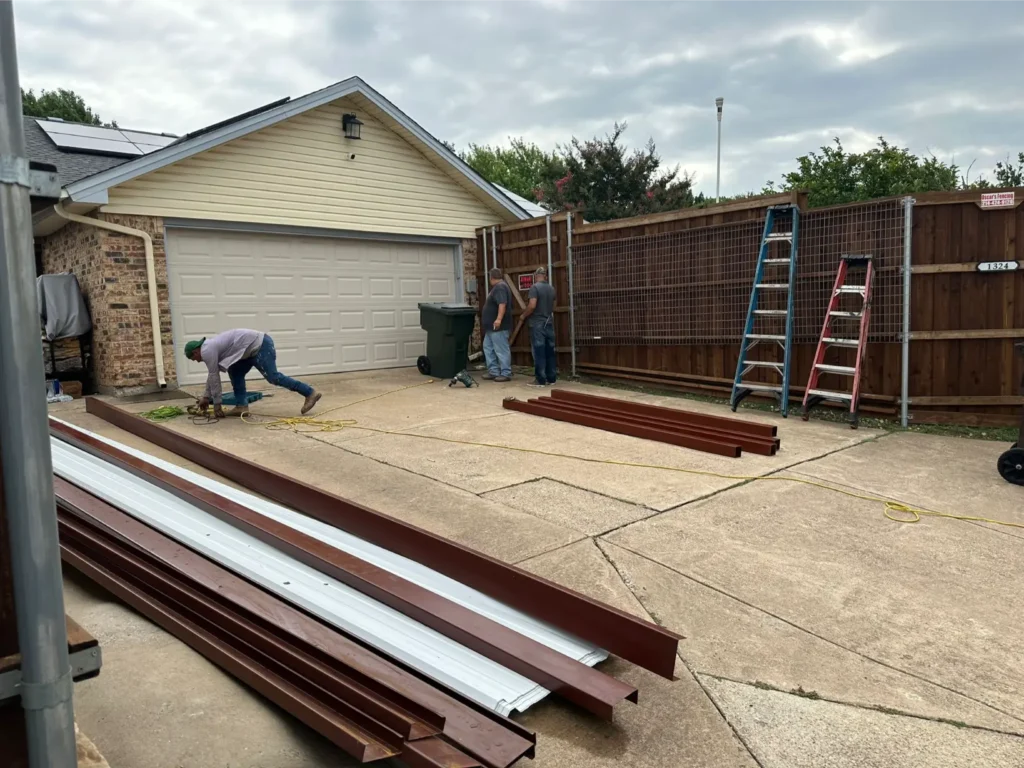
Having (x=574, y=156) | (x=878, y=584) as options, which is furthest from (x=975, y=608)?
(x=574, y=156)

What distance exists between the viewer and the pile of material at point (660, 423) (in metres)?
6.11

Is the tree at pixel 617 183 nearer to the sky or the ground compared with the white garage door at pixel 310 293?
nearer to the sky

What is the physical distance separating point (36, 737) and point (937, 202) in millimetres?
7968

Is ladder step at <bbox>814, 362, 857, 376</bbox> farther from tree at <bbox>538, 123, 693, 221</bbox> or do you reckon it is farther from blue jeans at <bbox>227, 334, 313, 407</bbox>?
tree at <bbox>538, 123, 693, 221</bbox>

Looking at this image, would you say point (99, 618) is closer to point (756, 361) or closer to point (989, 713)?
point (989, 713)

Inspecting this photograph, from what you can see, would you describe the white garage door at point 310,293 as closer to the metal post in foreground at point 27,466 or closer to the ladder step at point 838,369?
the ladder step at point 838,369

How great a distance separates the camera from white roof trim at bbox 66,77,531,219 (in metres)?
8.35

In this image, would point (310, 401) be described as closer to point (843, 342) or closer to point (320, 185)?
point (320, 185)

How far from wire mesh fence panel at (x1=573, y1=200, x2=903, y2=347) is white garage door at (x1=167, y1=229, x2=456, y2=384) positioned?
120 inches

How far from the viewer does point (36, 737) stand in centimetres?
128

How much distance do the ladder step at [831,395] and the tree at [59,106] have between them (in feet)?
106

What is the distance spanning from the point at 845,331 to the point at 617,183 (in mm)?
17310

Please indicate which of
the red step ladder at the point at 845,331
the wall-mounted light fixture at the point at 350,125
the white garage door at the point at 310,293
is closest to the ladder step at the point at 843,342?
the red step ladder at the point at 845,331

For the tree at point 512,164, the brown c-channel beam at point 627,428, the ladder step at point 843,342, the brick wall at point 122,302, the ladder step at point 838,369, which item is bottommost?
the brown c-channel beam at point 627,428
